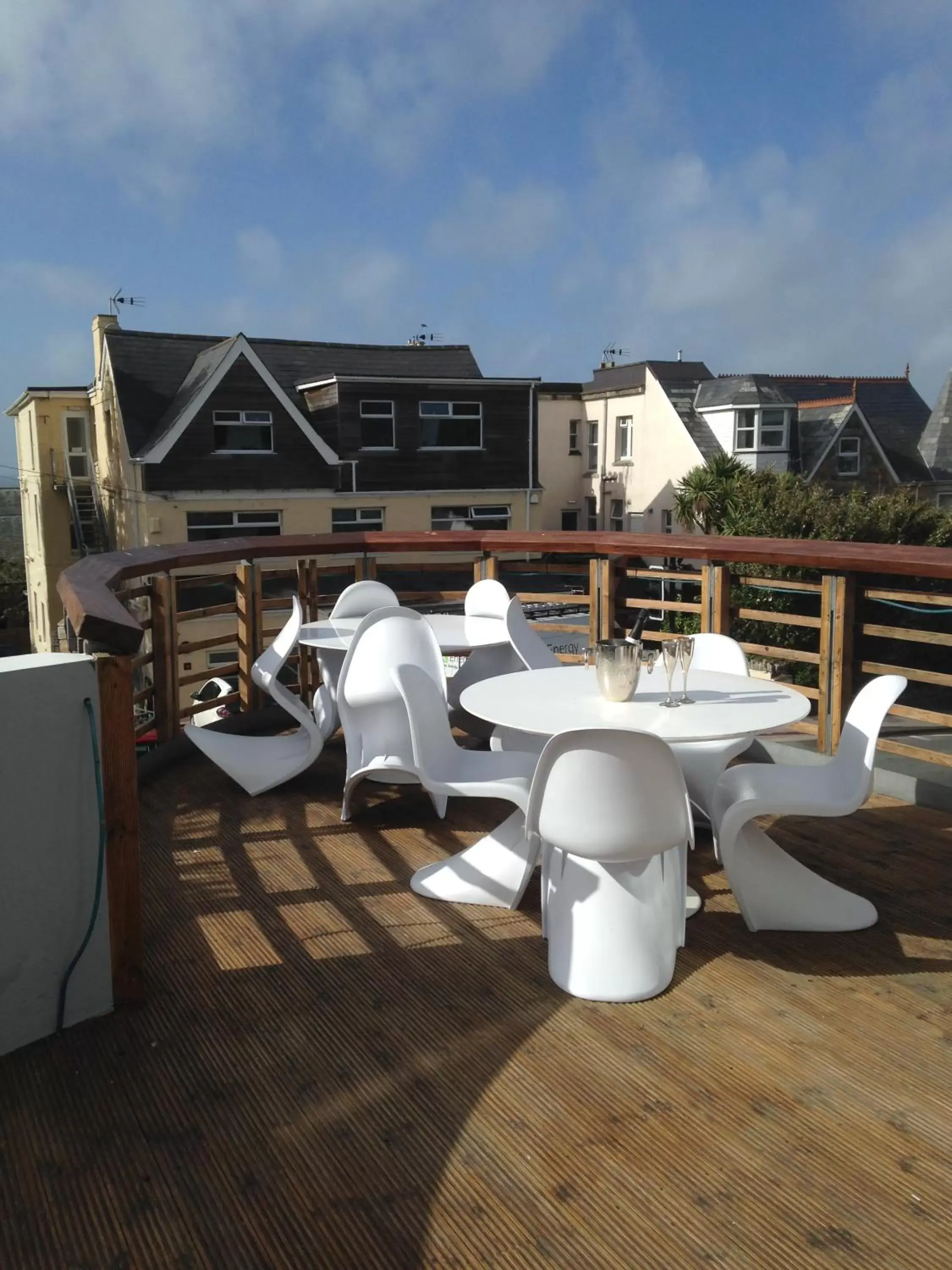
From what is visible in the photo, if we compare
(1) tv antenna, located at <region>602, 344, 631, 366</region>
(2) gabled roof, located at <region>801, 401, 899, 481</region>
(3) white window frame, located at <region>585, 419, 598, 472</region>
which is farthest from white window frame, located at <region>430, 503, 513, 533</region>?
(1) tv antenna, located at <region>602, 344, 631, 366</region>

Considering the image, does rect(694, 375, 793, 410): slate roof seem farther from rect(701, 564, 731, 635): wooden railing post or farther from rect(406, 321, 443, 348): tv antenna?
rect(701, 564, 731, 635): wooden railing post

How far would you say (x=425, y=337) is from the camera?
94.3ft

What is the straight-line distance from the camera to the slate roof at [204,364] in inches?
804

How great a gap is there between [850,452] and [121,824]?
2612 cm

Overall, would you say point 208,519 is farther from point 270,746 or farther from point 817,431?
point 270,746

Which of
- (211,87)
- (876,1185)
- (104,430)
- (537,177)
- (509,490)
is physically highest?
(537,177)

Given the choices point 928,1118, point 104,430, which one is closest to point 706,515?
point 104,430

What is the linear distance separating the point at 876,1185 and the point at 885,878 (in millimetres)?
1704

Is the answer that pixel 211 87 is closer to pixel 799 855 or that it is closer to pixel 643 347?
pixel 799 855

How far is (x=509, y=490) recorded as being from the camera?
22.8m

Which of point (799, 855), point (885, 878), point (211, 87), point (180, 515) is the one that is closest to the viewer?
point (885, 878)

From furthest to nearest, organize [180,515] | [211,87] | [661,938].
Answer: [180,515] < [211,87] < [661,938]

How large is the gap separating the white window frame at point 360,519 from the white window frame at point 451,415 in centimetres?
171

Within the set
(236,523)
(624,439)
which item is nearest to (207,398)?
(236,523)
